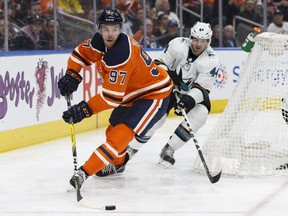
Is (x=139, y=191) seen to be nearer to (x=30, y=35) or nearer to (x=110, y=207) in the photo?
(x=110, y=207)

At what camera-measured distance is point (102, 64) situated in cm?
479

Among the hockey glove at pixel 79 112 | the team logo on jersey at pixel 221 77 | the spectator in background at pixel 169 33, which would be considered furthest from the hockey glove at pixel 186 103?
the team logo on jersey at pixel 221 77

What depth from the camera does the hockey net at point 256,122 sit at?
18.2 feet

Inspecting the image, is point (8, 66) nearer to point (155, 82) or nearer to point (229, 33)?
point (155, 82)

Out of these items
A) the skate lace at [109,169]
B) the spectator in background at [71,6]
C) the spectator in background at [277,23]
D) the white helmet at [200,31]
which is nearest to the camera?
the skate lace at [109,169]

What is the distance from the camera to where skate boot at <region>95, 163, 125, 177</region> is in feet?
17.7

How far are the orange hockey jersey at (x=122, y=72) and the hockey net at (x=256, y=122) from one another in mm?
651

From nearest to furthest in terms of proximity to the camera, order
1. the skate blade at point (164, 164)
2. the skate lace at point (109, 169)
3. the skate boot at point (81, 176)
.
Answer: the skate boot at point (81, 176) → the skate lace at point (109, 169) → the skate blade at point (164, 164)

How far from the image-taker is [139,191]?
5.00 meters

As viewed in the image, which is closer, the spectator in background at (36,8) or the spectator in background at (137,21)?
the spectator in background at (36,8)

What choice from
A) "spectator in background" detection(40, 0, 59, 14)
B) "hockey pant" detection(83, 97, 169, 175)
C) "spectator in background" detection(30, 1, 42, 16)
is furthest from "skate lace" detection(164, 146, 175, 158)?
"spectator in background" detection(40, 0, 59, 14)

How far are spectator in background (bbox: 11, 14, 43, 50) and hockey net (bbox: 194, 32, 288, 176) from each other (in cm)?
202

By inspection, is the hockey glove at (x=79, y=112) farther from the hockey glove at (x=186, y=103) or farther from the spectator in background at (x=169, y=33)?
the spectator in background at (x=169, y=33)

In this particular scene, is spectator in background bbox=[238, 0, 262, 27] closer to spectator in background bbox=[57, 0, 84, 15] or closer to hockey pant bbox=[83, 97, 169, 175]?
spectator in background bbox=[57, 0, 84, 15]
